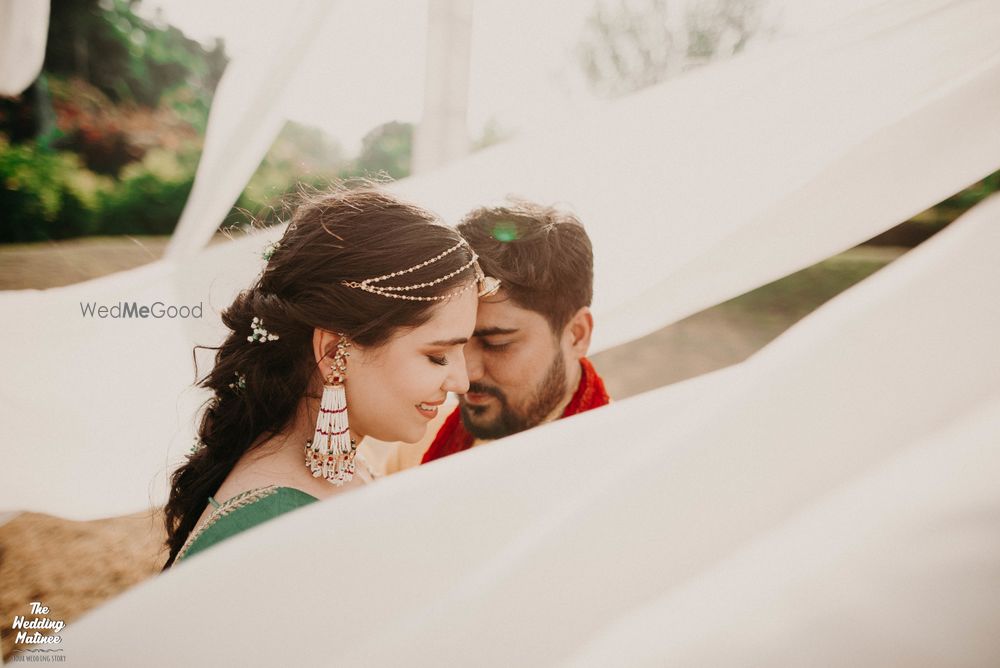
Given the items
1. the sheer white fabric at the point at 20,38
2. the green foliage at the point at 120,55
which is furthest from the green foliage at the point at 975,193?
the green foliage at the point at 120,55

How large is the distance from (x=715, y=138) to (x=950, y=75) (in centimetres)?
38

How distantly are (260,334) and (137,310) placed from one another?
0.42 m

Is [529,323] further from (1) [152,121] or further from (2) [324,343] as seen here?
(1) [152,121]

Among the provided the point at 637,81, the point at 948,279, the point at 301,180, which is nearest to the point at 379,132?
the point at 301,180

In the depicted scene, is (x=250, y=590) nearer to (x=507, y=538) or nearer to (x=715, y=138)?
(x=507, y=538)

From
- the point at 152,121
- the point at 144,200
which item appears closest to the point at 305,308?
the point at 144,200

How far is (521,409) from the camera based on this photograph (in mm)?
1454

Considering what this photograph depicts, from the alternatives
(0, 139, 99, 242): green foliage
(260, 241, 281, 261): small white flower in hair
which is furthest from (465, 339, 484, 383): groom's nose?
(0, 139, 99, 242): green foliage

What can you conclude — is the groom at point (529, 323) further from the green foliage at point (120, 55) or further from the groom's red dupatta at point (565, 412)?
the green foliage at point (120, 55)

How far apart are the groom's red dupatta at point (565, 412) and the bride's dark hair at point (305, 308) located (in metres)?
0.54

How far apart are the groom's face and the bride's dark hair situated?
0.31 metres

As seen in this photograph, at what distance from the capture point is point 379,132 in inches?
58.3

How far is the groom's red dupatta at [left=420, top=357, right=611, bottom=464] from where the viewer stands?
4.73 ft

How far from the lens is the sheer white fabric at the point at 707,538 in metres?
0.33
